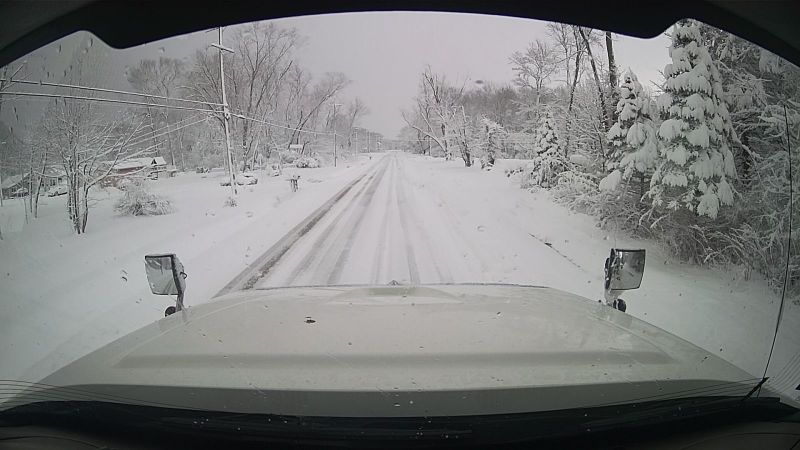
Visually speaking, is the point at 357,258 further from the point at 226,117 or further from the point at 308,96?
the point at 226,117

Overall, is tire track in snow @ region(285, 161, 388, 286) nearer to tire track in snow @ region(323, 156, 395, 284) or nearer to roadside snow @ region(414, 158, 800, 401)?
tire track in snow @ region(323, 156, 395, 284)

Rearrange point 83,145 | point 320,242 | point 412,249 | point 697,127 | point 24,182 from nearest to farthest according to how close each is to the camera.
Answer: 1. point 24,182
2. point 697,127
3. point 83,145
4. point 412,249
5. point 320,242

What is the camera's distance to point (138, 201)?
845cm

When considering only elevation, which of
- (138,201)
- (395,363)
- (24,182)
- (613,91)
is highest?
(613,91)

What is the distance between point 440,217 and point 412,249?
109 inches

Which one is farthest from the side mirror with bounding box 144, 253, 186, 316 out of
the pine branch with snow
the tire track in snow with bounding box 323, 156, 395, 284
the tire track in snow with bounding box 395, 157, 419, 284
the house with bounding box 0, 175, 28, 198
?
the pine branch with snow

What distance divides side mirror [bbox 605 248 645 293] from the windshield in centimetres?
2

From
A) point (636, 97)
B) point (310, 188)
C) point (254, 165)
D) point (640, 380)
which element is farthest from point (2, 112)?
point (310, 188)

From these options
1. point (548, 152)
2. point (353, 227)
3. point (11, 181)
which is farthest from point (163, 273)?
point (548, 152)

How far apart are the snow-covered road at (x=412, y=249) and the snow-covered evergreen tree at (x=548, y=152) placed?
4.26 feet

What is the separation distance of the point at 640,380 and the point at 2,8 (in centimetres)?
294

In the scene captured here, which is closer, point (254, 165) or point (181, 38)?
point (181, 38)

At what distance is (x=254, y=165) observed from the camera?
13.9 m

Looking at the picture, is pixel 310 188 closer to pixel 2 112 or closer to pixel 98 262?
pixel 98 262
